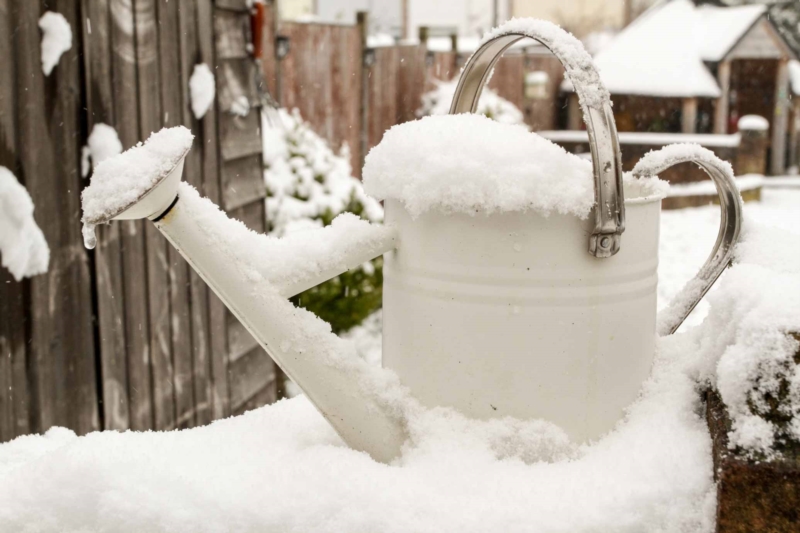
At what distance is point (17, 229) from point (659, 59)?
37.0 ft

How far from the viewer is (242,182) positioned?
2.90 meters

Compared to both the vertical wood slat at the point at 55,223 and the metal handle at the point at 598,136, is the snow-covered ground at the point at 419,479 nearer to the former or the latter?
the metal handle at the point at 598,136

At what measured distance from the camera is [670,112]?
36.8 ft

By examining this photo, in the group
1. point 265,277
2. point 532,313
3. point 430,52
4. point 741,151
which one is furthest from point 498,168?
point 741,151

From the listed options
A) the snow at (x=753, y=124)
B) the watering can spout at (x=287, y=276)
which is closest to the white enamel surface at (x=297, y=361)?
the watering can spout at (x=287, y=276)

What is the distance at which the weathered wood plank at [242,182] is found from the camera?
2760 mm

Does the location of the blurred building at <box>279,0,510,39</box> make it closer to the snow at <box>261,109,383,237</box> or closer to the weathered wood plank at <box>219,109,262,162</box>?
the snow at <box>261,109,383,237</box>

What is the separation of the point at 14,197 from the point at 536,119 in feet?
35.6

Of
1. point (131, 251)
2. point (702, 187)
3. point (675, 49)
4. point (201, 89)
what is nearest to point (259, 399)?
point (131, 251)

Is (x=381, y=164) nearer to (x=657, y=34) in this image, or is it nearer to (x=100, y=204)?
(x=100, y=204)

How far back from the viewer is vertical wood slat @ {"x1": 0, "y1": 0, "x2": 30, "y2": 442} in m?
1.69

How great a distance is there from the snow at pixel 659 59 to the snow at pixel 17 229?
10.1m

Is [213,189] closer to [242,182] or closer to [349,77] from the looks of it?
[242,182]

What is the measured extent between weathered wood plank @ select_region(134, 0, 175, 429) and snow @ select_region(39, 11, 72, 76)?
1.10 feet
